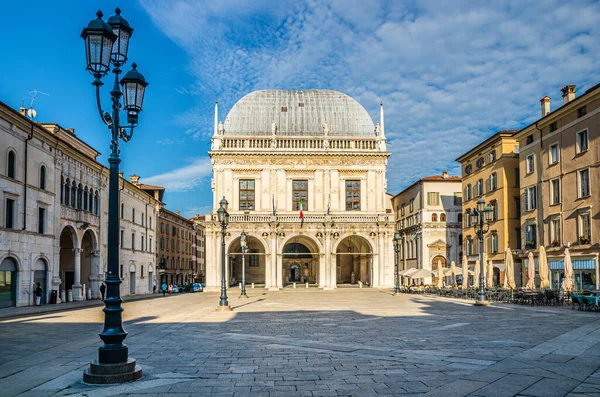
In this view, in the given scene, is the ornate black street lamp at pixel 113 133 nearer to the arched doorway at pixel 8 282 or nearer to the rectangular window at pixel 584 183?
the arched doorway at pixel 8 282

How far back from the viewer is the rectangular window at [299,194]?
60750mm

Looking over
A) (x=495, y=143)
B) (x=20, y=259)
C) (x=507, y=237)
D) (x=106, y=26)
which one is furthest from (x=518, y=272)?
(x=106, y=26)

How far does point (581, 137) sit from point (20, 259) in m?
34.6

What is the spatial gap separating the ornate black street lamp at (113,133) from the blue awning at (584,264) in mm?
30963

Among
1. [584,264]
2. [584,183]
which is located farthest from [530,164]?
[584,264]

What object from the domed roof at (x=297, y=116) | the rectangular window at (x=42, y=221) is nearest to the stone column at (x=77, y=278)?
the rectangular window at (x=42, y=221)

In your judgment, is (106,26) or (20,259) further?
(20,259)

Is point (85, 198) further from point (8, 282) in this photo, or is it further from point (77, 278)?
point (8, 282)

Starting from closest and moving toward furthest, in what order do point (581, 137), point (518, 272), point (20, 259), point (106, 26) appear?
point (106, 26)
point (20, 259)
point (581, 137)
point (518, 272)

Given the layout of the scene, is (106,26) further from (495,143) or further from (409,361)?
(495,143)

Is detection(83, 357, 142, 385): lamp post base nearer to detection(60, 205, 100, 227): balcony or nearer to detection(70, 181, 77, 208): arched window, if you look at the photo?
detection(60, 205, 100, 227): balcony

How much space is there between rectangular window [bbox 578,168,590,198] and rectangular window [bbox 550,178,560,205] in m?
2.89

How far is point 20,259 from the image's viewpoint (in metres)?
32.1

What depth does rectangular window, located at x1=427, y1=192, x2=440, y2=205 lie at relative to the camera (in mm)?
64812
